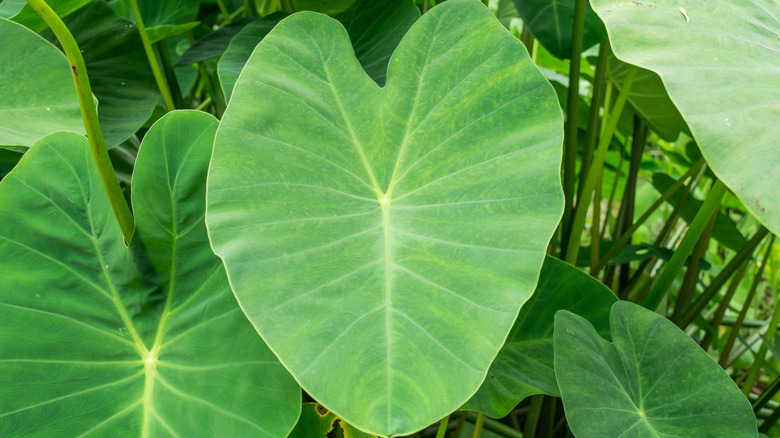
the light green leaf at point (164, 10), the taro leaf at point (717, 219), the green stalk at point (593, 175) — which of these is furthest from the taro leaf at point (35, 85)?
the taro leaf at point (717, 219)

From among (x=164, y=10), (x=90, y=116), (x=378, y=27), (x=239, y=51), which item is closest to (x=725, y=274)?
(x=378, y=27)

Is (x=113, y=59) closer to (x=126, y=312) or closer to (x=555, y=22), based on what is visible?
(x=126, y=312)

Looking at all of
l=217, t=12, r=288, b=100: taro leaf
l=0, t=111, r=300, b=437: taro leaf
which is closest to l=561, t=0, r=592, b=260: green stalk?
l=217, t=12, r=288, b=100: taro leaf

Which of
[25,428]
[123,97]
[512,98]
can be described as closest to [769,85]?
[512,98]

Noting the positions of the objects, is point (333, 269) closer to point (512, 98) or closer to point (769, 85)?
point (512, 98)

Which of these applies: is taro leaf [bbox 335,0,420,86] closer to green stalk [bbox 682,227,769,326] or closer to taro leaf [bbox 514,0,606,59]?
taro leaf [bbox 514,0,606,59]
